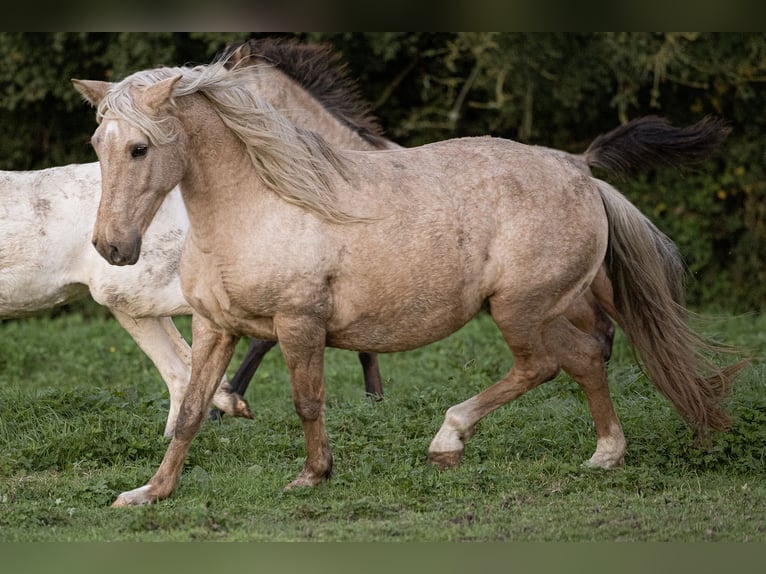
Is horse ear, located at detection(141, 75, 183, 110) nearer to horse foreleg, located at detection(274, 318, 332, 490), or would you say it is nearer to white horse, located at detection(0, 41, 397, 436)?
horse foreleg, located at detection(274, 318, 332, 490)

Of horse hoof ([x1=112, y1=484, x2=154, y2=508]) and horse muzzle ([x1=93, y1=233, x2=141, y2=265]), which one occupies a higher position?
horse muzzle ([x1=93, y1=233, x2=141, y2=265])

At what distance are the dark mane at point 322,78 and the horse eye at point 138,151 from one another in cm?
301

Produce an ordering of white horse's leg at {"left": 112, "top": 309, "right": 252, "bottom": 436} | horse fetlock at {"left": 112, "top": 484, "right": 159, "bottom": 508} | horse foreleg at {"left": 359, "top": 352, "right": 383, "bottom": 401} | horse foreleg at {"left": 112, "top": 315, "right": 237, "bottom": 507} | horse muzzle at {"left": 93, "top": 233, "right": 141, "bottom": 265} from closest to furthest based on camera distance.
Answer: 1. horse muzzle at {"left": 93, "top": 233, "right": 141, "bottom": 265}
2. horse fetlock at {"left": 112, "top": 484, "right": 159, "bottom": 508}
3. horse foreleg at {"left": 112, "top": 315, "right": 237, "bottom": 507}
4. white horse's leg at {"left": 112, "top": 309, "right": 252, "bottom": 436}
5. horse foreleg at {"left": 359, "top": 352, "right": 383, "bottom": 401}

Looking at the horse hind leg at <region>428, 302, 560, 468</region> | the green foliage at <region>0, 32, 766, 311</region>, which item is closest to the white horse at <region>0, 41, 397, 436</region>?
the horse hind leg at <region>428, 302, 560, 468</region>

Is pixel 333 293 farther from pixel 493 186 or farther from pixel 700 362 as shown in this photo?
pixel 700 362

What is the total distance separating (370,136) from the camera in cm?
742

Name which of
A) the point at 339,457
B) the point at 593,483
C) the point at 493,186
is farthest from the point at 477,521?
the point at 493,186

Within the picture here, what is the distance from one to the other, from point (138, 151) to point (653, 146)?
3.97 meters

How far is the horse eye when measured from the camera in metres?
4.45

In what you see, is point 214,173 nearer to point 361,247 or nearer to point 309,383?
point 361,247

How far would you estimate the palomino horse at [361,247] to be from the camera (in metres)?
4.65

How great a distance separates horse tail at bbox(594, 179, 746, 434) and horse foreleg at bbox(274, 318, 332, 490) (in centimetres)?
178

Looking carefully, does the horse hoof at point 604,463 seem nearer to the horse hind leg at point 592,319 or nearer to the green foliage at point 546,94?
the horse hind leg at point 592,319

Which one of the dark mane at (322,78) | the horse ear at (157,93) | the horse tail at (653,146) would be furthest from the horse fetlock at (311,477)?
the horse tail at (653,146)
